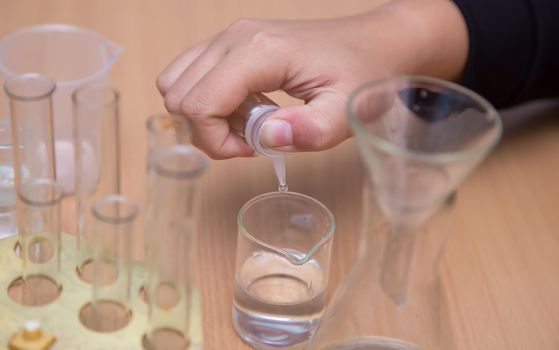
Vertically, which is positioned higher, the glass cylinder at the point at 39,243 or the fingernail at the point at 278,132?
the fingernail at the point at 278,132

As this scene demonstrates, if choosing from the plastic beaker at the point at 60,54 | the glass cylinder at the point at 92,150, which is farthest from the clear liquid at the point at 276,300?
the plastic beaker at the point at 60,54

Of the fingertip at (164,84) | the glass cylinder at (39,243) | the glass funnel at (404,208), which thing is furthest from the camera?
the fingertip at (164,84)

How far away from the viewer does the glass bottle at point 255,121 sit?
544 mm

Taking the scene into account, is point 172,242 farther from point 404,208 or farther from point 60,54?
point 60,54

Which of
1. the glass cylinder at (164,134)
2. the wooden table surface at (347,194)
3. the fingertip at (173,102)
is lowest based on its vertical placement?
the wooden table surface at (347,194)

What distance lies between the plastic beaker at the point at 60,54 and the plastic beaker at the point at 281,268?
0.64 feet

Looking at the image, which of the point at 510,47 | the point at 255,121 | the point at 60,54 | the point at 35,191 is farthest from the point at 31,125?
the point at 510,47

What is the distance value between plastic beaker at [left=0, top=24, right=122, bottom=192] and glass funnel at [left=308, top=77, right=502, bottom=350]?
30 centimetres

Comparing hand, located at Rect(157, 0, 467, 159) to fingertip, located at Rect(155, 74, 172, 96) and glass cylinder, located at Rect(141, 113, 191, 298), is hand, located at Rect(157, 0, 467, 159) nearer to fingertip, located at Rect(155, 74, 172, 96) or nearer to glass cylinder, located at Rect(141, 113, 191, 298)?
fingertip, located at Rect(155, 74, 172, 96)

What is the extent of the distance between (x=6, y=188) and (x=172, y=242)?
24 cm

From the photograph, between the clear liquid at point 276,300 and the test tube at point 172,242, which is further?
the clear liquid at point 276,300

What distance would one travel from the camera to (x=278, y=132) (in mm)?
522

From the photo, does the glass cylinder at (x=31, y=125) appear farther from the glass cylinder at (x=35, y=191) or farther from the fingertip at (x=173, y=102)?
the fingertip at (x=173, y=102)

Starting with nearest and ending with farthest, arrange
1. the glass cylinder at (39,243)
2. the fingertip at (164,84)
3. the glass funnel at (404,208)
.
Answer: the glass funnel at (404,208)
the glass cylinder at (39,243)
the fingertip at (164,84)
